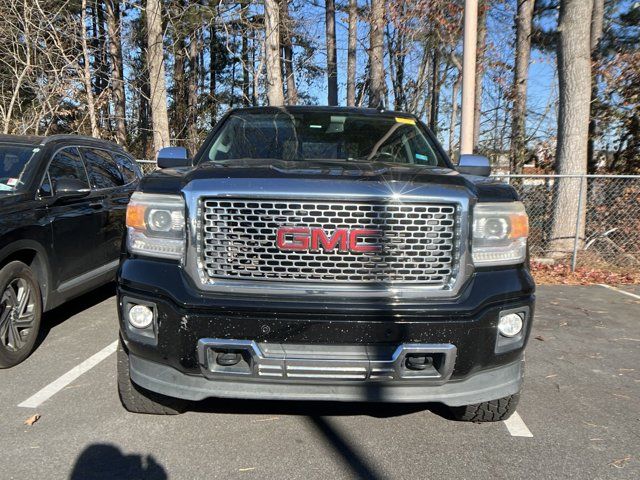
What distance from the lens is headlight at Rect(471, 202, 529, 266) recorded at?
2.69 m

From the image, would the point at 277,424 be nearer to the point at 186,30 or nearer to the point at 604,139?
the point at 604,139

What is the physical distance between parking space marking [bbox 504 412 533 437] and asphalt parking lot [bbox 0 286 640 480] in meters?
0.01

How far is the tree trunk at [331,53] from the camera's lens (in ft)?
76.4

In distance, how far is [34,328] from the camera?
4246mm

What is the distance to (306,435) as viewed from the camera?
3049mm

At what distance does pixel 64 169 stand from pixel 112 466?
324cm

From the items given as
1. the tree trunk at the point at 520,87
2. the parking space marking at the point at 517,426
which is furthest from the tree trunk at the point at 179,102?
the parking space marking at the point at 517,426

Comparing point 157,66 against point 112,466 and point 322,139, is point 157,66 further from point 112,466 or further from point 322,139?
point 112,466

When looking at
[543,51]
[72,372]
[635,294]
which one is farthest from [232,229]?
[543,51]

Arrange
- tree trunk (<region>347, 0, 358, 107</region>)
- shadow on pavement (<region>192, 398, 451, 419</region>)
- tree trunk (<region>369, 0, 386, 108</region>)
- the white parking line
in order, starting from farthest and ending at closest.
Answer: tree trunk (<region>347, 0, 358, 107</region>) < tree trunk (<region>369, 0, 386, 108</region>) < the white parking line < shadow on pavement (<region>192, 398, 451, 419</region>)

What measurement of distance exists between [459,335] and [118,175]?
4.86 m

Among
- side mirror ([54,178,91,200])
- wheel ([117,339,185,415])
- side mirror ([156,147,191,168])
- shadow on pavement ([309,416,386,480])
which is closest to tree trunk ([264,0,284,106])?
side mirror ([54,178,91,200])

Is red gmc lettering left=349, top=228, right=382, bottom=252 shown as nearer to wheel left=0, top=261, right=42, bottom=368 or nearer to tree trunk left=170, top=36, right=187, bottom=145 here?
wheel left=0, top=261, right=42, bottom=368

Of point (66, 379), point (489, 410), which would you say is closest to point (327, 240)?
point (489, 410)
